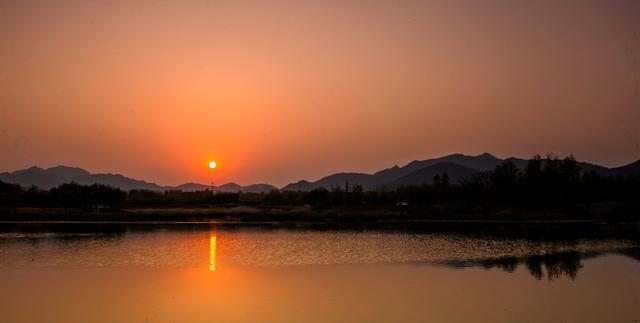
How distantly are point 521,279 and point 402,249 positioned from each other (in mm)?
11954

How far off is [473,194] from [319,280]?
78.0 m

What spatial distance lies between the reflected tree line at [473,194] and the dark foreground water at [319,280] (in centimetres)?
4910

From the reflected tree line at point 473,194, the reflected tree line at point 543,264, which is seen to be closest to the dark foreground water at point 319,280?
the reflected tree line at point 543,264

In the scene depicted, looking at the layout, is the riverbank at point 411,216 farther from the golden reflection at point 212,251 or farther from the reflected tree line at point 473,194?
the golden reflection at point 212,251

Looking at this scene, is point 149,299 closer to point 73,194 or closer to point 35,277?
point 35,277

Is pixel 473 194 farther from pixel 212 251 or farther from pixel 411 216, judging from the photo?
pixel 212 251

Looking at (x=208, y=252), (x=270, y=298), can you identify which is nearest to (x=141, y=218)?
(x=208, y=252)

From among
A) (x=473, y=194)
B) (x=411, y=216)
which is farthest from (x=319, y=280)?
(x=473, y=194)

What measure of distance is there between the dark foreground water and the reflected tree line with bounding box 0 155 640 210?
4910 cm

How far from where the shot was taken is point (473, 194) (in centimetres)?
9850

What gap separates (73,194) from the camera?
282 feet

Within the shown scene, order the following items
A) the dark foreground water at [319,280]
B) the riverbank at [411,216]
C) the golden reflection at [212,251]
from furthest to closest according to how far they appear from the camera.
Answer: the riverbank at [411,216] < the golden reflection at [212,251] < the dark foreground water at [319,280]

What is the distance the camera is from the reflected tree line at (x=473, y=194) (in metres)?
88.6

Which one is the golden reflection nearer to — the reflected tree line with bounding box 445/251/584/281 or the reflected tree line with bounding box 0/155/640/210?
the reflected tree line with bounding box 445/251/584/281
